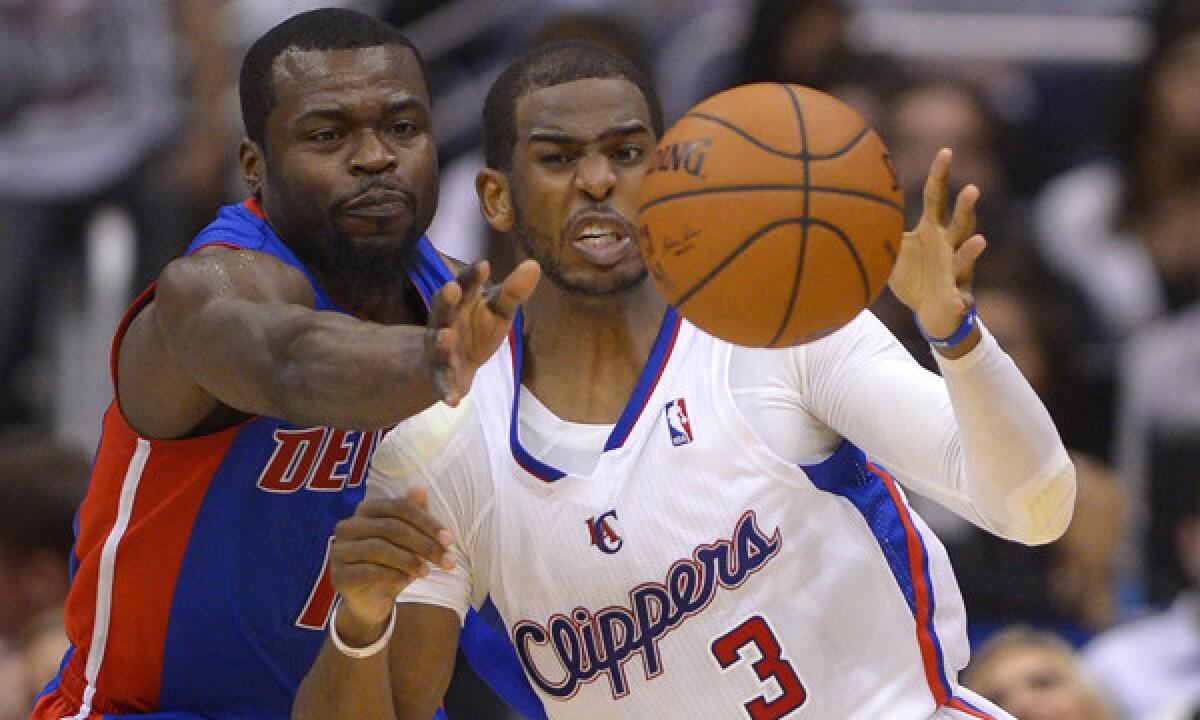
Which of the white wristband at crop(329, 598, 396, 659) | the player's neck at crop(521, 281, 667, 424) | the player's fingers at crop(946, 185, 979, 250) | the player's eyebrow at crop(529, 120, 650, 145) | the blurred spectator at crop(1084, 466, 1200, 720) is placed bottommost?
the blurred spectator at crop(1084, 466, 1200, 720)

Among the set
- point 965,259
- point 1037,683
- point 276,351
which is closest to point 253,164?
point 276,351

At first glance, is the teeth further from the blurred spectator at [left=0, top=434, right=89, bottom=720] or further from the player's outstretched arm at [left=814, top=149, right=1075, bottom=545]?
the blurred spectator at [left=0, top=434, right=89, bottom=720]

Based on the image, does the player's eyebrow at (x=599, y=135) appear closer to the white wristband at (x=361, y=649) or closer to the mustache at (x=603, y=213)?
the mustache at (x=603, y=213)

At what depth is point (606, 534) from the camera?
4062mm

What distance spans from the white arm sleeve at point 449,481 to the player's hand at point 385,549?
0.81 feet

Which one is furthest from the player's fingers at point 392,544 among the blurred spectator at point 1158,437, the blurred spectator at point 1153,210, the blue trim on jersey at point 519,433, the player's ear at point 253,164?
the blurred spectator at point 1153,210

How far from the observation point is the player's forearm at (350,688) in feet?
13.4

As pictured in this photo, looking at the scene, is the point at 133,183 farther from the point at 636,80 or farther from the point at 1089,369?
the point at 636,80

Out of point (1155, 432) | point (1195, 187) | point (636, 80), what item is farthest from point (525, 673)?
point (1195, 187)

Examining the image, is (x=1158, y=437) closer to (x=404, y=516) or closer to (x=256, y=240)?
(x=256, y=240)

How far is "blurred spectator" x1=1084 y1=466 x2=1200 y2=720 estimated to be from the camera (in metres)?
6.38

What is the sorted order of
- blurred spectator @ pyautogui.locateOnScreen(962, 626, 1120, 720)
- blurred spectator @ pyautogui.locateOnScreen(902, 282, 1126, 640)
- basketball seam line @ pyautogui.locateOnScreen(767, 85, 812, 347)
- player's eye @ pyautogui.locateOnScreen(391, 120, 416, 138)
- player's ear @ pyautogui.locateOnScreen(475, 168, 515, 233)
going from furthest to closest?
blurred spectator @ pyautogui.locateOnScreen(902, 282, 1126, 640) → blurred spectator @ pyautogui.locateOnScreen(962, 626, 1120, 720) → player's eye @ pyautogui.locateOnScreen(391, 120, 416, 138) → player's ear @ pyautogui.locateOnScreen(475, 168, 515, 233) → basketball seam line @ pyautogui.locateOnScreen(767, 85, 812, 347)

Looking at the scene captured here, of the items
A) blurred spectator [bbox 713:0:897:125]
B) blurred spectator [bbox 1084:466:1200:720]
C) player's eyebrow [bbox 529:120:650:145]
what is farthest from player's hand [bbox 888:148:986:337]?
blurred spectator [bbox 713:0:897:125]

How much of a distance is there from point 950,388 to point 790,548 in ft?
1.73
